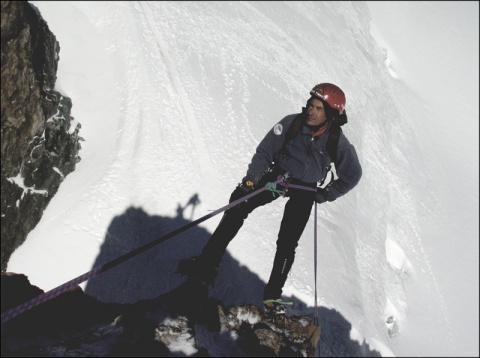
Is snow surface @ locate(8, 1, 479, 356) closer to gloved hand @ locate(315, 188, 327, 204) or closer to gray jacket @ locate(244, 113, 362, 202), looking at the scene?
gloved hand @ locate(315, 188, 327, 204)

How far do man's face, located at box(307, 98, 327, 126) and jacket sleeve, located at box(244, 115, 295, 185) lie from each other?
1.02 feet

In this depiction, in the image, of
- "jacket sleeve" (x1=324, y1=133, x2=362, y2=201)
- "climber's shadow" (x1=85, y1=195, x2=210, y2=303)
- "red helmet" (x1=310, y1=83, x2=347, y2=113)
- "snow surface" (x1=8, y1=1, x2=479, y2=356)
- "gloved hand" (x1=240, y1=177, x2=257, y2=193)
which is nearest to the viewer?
"red helmet" (x1=310, y1=83, x2=347, y2=113)

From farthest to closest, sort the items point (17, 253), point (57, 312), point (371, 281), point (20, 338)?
point (371, 281) → point (17, 253) → point (57, 312) → point (20, 338)

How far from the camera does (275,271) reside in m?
4.97

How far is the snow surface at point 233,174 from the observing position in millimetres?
6160

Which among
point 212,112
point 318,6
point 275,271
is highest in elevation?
point 318,6

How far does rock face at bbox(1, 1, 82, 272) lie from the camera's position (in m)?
4.11

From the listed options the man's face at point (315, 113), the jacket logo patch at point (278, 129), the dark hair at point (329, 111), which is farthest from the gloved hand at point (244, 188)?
the dark hair at point (329, 111)

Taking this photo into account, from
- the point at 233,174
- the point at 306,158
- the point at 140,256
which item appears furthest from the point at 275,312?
the point at 233,174

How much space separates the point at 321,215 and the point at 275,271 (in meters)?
4.41

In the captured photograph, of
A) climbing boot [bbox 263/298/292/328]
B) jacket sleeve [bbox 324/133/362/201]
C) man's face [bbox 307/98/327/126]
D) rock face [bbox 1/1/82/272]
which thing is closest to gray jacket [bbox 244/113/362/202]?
jacket sleeve [bbox 324/133/362/201]

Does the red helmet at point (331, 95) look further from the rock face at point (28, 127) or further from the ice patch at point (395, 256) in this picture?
the ice patch at point (395, 256)

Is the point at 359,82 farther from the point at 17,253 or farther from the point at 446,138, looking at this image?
the point at 17,253

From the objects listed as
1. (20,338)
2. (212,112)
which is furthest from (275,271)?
(212,112)
